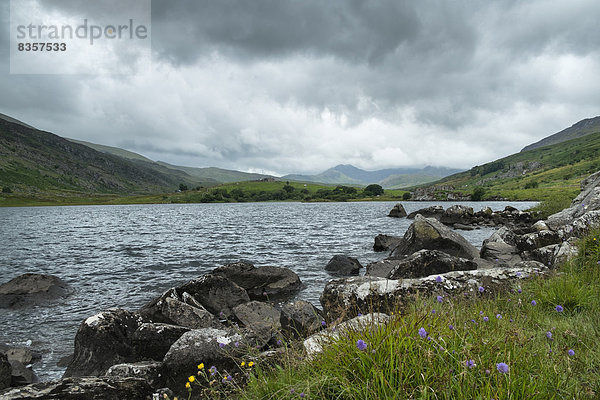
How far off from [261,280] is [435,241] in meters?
12.7

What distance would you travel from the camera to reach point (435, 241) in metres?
20.5

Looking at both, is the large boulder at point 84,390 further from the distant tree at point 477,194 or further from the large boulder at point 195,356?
the distant tree at point 477,194

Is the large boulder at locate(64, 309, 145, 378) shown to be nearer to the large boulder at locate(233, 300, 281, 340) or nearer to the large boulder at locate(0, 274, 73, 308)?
the large boulder at locate(233, 300, 281, 340)

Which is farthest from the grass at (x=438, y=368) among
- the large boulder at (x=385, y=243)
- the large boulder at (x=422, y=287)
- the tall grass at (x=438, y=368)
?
the large boulder at (x=385, y=243)

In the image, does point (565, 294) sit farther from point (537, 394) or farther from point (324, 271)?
point (324, 271)

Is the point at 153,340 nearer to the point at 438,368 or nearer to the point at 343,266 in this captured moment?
Result: the point at 438,368

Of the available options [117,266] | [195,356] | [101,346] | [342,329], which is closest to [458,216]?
[117,266]

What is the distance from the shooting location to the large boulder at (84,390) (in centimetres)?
506

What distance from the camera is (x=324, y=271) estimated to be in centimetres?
1945

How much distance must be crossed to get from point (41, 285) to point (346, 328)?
18.9 meters

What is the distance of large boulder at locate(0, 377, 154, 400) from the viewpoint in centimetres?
506

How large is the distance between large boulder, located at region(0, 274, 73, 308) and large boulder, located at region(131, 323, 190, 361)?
9.90m

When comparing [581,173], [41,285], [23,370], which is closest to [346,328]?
[23,370]

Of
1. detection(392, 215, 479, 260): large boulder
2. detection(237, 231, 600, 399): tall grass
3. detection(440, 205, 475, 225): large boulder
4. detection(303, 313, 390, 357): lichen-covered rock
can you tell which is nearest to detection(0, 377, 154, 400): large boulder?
detection(237, 231, 600, 399): tall grass
